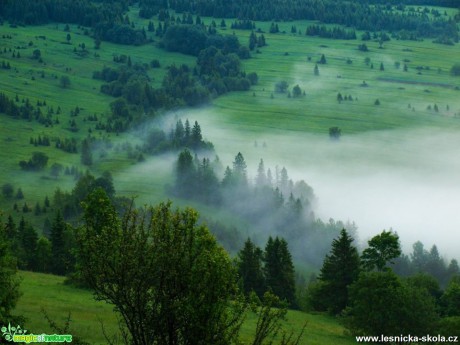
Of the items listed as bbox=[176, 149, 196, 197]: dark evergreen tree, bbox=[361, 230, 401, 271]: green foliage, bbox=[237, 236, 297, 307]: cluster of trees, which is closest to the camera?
bbox=[361, 230, 401, 271]: green foliage

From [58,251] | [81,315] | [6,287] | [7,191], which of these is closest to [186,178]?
[7,191]

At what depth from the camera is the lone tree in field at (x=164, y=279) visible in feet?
93.3

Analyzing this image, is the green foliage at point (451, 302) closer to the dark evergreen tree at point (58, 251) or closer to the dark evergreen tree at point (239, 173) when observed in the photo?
the dark evergreen tree at point (58, 251)

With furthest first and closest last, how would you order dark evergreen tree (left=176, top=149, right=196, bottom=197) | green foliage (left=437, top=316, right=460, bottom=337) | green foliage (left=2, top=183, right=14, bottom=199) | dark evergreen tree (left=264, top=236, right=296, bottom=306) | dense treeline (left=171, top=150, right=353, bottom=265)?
dark evergreen tree (left=176, top=149, right=196, bottom=197) → green foliage (left=2, top=183, right=14, bottom=199) → dense treeline (left=171, top=150, right=353, bottom=265) → dark evergreen tree (left=264, top=236, right=296, bottom=306) → green foliage (left=437, top=316, right=460, bottom=337)

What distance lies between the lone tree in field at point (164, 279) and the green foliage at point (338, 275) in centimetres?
6536

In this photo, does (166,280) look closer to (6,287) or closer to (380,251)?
(6,287)

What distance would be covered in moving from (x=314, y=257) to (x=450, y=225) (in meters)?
53.3

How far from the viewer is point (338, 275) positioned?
93.4 metres

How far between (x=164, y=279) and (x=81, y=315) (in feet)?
123

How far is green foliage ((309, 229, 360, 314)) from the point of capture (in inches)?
3652

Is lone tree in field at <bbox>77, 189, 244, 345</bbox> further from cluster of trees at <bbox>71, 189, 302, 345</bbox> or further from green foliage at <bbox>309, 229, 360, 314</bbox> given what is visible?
green foliage at <bbox>309, 229, 360, 314</bbox>

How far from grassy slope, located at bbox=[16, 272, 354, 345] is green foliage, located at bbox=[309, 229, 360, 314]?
17.5 ft

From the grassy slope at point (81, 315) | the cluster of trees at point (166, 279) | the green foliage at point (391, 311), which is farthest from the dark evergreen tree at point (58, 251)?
the cluster of trees at point (166, 279)

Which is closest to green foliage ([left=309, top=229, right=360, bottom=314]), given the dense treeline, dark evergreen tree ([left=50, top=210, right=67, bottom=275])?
dark evergreen tree ([left=50, top=210, right=67, bottom=275])
